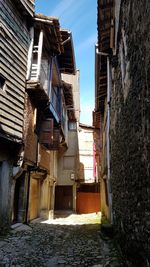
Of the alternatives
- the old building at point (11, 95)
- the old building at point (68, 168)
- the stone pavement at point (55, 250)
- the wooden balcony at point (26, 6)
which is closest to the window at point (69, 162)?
the old building at point (68, 168)

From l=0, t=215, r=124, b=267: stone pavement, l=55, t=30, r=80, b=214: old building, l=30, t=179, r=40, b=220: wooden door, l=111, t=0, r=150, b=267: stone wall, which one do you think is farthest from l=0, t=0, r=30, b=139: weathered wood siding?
A: l=55, t=30, r=80, b=214: old building

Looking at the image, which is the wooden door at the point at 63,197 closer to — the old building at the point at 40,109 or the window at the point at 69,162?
the window at the point at 69,162

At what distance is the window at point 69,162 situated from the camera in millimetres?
21578

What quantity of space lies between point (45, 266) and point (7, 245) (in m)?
2.06

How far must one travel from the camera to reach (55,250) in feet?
22.1

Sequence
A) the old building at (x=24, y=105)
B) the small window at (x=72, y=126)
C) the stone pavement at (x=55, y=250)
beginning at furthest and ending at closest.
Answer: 1. the small window at (x=72, y=126)
2. the old building at (x=24, y=105)
3. the stone pavement at (x=55, y=250)

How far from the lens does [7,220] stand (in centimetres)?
892

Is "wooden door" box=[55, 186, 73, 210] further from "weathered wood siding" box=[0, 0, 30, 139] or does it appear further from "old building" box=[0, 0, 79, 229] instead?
"weathered wood siding" box=[0, 0, 30, 139]

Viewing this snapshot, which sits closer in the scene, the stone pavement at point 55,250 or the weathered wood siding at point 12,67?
the stone pavement at point 55,250

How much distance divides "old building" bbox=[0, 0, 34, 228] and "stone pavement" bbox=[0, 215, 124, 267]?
134 cm

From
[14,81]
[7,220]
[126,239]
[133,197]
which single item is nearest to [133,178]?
[133,197]

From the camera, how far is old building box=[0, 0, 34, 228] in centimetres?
880

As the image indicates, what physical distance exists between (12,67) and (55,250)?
21.0ft

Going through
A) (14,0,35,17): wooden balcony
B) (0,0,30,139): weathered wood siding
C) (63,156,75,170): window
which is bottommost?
(63,156,75,170): window
